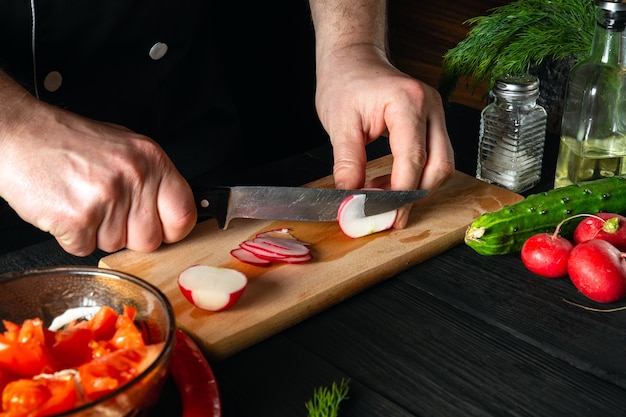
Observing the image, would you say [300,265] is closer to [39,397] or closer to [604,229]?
[604,229]

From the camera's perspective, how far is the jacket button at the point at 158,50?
1.99 meters

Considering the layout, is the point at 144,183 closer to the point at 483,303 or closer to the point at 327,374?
the point at 327,374

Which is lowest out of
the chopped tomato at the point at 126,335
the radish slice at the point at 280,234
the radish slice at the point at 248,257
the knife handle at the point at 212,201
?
the radish slice at the point at 280,234

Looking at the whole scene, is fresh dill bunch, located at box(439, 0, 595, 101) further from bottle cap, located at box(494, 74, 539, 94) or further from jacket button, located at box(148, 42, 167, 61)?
jacket button, located at box(148, 42, 167, 61)

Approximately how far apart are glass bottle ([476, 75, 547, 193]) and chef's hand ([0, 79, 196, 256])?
2.46 ft

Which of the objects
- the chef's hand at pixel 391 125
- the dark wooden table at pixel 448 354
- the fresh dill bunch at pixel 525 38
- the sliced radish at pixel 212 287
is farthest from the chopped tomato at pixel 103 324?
the fresh dill bunch at pixel 525 38

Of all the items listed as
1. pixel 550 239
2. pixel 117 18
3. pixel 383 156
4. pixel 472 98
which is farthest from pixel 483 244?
pixel 472 98

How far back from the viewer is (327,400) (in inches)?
43.8

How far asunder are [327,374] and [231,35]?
1809mm

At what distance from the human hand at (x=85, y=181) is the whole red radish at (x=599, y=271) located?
0.72 meters

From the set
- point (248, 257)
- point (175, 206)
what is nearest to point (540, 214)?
point (248, 257)

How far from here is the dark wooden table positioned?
1.14m

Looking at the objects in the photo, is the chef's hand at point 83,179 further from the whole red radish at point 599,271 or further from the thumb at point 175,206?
the whole red radish at point 599,271

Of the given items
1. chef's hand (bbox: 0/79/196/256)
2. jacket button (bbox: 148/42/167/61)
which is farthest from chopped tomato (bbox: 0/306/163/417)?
jacket button (bbox: 148/42/167/61)
